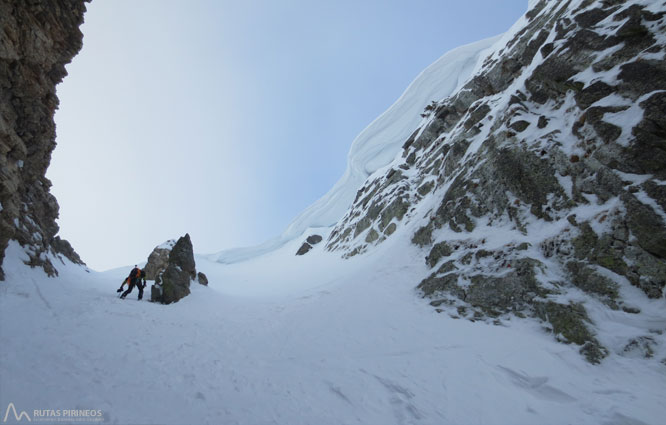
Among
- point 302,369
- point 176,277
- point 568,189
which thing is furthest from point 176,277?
point 568,189

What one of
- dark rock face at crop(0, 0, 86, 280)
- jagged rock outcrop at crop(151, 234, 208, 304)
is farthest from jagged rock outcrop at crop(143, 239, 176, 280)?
dark rock face at crop(0, 0, 86, 280)

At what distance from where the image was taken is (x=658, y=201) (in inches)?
282

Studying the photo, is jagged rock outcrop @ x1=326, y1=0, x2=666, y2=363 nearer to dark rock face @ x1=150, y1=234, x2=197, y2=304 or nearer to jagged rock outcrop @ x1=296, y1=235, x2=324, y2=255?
dark rock face @ x1=150, y1=234, x2=197, y2=304

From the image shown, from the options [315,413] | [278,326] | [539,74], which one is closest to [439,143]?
[539,74]

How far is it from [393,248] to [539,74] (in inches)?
455

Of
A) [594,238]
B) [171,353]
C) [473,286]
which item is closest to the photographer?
[171,353]

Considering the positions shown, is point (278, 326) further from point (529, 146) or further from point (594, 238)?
point (529, 146)

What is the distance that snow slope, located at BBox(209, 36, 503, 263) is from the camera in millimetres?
47750

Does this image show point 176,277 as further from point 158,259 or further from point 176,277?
point 158,259

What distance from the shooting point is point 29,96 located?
9766mm

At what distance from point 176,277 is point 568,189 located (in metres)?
17.2

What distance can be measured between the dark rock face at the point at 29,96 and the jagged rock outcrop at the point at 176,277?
383 cm

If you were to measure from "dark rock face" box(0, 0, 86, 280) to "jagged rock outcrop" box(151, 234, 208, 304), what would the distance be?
3829mm

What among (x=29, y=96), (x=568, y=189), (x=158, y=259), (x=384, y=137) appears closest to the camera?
(x=568, y=189)
